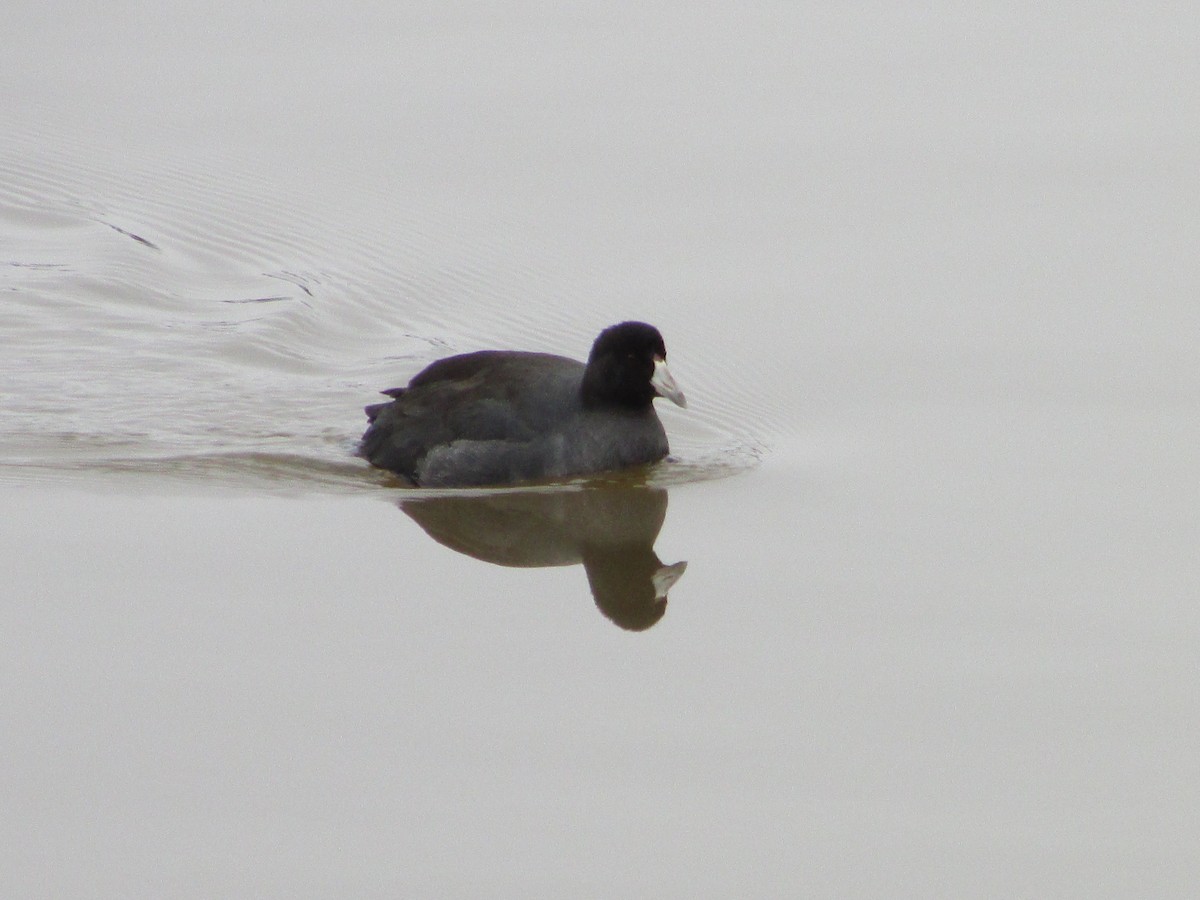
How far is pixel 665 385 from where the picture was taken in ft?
31.1

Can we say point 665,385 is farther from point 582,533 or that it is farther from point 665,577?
point 665,577

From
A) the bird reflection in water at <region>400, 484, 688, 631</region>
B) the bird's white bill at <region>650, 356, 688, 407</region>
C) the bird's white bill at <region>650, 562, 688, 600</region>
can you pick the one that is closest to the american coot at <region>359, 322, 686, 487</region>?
the bird's white bill at <region>650, 356, 688, 407</region>

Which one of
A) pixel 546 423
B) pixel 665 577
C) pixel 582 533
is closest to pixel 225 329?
pixel 546 423

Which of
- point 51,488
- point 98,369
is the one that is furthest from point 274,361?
point 51,488

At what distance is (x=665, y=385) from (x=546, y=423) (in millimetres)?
610

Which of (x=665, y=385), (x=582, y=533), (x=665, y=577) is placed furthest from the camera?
(x=665, y=385)

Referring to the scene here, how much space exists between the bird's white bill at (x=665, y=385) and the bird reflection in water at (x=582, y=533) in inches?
18.1

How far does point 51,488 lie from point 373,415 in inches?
70.6

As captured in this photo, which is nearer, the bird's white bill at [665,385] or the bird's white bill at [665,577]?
the bird's white bill at [665,577]

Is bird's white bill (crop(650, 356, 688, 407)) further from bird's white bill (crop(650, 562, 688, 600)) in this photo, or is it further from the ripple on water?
bird's white bill (crop(650, 562, 688, 600))

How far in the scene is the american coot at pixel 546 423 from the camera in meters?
9.43

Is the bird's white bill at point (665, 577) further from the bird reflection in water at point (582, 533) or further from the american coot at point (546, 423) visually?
the american coot at point (546, 423)

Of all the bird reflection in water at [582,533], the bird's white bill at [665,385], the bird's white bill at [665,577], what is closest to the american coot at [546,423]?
the bird's white bill at [665,385]

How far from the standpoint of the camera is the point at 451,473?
9438mm
